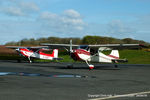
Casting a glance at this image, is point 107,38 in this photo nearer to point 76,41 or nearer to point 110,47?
point 76,41

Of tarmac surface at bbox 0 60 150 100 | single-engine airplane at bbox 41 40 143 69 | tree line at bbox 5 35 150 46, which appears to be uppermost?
tree line at bbox 5 35 150 46

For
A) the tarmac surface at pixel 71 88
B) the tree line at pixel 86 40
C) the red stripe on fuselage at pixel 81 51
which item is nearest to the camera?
the tarmac surface at pixel 71 88

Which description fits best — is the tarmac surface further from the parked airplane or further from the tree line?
the tree line

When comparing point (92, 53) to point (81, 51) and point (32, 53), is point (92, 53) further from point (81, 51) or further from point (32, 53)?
point (32, 53)

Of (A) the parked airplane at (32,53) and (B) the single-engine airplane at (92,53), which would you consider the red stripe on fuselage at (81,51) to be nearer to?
(B) the single-engine airplane at (92,53)

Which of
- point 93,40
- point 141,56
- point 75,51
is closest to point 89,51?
point 75,51

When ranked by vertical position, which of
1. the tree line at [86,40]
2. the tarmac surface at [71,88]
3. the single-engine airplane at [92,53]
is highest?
the tree line at [86,40]

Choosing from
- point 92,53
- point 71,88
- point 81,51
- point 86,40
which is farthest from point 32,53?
point 86,40

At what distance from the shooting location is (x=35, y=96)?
7270 millimetres

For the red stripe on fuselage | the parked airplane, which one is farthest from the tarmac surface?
the parked airplane

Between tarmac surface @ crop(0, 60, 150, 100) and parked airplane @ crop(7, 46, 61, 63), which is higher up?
parked airplane @ crop(7, 46, 61, 63)

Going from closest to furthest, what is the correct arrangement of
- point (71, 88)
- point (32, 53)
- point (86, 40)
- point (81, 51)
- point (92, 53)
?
1. point (71, 88)
2. point (81, 51)
3. point (92, 53)
4. point (32, 53)
5. point (86, 40)

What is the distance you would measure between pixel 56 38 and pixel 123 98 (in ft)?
293

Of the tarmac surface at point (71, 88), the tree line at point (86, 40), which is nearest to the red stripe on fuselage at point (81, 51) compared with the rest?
the tarmac surface at point (71, 88)
